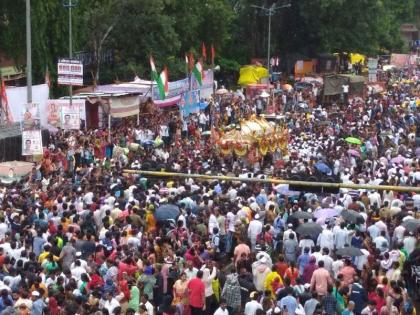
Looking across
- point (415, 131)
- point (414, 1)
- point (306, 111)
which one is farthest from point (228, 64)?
point (414, 1)

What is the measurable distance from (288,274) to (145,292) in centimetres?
232

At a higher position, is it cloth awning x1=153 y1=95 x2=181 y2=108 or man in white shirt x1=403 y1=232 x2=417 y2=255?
cloth awning x1=153 y1=95 x2=181 y2=108

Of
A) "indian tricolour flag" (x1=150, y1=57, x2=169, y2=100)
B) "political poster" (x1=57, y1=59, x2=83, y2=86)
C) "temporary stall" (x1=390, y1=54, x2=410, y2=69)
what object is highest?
"political poster" (x1=57, y1=59, x2=83, y2=86)

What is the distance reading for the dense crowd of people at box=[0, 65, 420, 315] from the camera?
14086 millimetres

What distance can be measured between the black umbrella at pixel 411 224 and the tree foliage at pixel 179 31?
23.1 metres

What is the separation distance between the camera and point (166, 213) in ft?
59.8

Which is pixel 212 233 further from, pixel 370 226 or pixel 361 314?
pixel 361 314

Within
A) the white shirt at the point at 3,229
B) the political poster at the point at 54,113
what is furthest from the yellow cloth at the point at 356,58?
the white shirt at the point at 3,229

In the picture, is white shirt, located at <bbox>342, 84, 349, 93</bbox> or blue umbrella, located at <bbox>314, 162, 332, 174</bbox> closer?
blue umbrella, located at <bbox>314, 162, 332, 174</bbox>

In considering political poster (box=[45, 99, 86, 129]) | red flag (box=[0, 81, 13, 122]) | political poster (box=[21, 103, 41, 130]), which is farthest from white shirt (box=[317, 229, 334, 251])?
red flag (box=[0, 81, 13, 122])

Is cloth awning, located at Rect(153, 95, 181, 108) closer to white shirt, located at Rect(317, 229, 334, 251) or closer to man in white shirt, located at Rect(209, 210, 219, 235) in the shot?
man in white shirt, located at Rect(209, 210, 219, 235)

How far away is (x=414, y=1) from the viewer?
293ft

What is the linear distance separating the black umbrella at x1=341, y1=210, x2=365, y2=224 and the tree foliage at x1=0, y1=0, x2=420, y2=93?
21.9m

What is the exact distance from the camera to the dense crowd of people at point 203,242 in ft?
46.2
